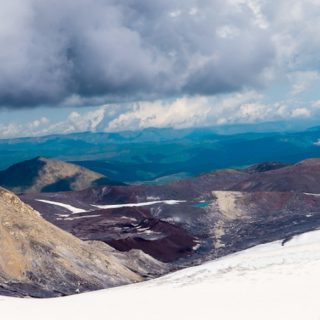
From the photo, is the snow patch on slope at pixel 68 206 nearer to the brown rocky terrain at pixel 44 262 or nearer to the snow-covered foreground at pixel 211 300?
the brown rocky terrain at pixel 44 262

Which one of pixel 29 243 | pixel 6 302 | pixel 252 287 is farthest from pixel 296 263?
pixel 29 243

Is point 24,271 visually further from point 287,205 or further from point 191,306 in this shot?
point 287,205

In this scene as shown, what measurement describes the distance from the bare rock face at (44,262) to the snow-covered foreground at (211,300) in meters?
18.0

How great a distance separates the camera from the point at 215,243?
9219cm

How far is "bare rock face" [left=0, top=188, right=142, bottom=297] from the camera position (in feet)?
154

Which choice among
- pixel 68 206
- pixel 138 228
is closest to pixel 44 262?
pixel 138 228

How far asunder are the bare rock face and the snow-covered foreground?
18.0m

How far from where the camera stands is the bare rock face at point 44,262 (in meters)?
47.1

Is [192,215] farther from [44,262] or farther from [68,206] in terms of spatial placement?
[44,262]

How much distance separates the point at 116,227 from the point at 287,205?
39152 millimetres

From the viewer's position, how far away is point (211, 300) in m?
23.0

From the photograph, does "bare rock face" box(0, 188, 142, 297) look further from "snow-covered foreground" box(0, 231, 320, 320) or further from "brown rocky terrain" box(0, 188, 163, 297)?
"snow-covered foreground" box(0, 231, 320, 320)

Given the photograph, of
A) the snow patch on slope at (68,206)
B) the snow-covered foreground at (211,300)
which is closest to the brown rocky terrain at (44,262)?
the snow-covered foreground at (211,300)

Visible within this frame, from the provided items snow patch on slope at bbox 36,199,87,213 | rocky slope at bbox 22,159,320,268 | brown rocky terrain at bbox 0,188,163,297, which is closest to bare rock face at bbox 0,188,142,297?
brown rocky terrain at bbox 0,188,163,297
